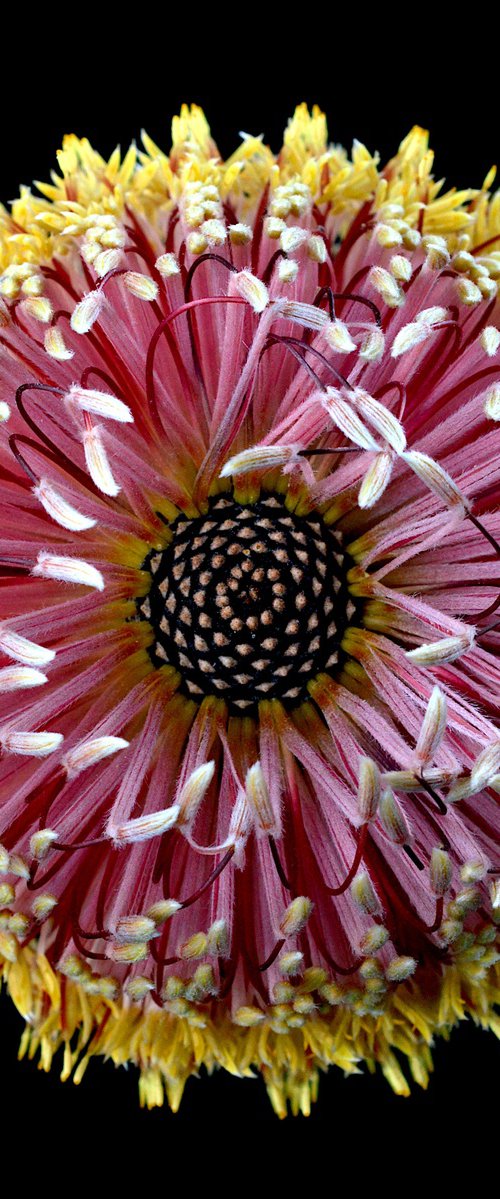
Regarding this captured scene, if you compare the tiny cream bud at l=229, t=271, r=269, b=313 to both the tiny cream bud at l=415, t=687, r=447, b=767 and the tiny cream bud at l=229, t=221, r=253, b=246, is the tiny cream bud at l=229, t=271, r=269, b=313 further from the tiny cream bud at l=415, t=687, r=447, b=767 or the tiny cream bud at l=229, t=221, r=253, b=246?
the tiny cream bud at l=415, t=687, r=447, b=767

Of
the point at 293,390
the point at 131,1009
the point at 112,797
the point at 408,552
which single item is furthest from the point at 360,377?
the point at 131,1009

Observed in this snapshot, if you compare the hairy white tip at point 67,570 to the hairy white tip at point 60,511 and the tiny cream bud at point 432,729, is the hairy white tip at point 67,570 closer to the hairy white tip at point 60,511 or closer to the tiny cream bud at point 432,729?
the hairy white tip at point 60,511

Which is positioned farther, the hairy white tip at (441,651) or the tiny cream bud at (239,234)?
the tiny cream bud at (239,234)

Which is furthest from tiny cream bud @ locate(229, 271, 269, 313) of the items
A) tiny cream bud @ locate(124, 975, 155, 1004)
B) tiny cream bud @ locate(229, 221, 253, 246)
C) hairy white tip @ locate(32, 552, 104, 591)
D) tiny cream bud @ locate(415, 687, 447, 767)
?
tiny cream bud @ locate(124, 975, 155, 1004)

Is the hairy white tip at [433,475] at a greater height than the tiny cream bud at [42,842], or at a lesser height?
greater

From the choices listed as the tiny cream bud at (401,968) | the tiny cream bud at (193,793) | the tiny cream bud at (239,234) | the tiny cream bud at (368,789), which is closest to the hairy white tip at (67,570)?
the tiny cream bud at (193,793)

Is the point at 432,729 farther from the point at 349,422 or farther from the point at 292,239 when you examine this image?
the point at 292,239

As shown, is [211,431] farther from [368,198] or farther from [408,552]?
[368,198]

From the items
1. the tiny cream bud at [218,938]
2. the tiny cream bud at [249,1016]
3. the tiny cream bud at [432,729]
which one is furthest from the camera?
the tiny cream bud at [249,1016]

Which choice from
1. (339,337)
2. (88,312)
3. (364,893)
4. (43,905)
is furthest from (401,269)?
(43,905)
